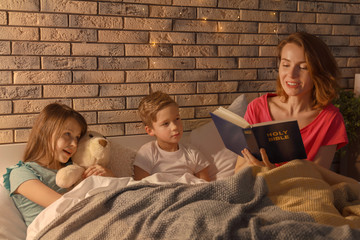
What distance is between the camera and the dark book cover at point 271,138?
186 cm

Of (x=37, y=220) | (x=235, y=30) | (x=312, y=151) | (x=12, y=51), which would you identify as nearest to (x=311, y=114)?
(x=312, y=151)

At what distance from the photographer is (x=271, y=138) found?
1.89 metres

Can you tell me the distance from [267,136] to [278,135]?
5cm

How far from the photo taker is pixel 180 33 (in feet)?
8.59

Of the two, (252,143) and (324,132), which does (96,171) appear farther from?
(324,132)

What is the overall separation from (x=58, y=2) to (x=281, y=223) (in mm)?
1740

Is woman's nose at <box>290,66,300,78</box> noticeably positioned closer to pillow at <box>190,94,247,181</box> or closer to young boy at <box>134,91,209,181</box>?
pillow at <box>190,94,247,181</box>

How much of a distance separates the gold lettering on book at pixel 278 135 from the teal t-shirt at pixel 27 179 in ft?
3.41

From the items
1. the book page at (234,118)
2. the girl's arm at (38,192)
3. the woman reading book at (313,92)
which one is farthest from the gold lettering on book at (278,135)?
the girl's arm at (38,192)

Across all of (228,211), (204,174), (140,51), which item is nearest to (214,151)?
(204,174)

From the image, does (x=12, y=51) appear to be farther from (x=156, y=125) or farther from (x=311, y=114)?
(x=311, y=114)

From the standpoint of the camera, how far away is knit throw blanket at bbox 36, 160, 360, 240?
132 centimetres

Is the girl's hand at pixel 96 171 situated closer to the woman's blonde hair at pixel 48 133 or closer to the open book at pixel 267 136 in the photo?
the woman's blonde hair at pixel 48 133

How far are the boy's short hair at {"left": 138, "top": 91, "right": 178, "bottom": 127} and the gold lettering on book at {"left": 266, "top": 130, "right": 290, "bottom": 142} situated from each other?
667 millimetres
